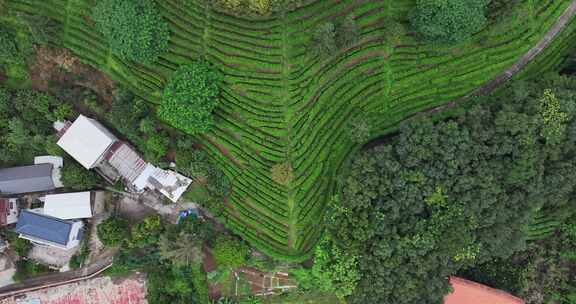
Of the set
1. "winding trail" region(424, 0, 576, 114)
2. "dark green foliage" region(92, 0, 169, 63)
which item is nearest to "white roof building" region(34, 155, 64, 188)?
"dark green foliage" region(92, 0, 169, 63)

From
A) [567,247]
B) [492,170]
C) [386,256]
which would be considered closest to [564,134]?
[492,170]

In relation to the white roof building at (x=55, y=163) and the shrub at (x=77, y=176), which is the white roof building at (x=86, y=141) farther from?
the white roof building at (x=55, y=163)

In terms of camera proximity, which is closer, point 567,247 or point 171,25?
point 171,25

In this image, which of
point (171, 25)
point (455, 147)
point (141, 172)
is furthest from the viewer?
point (141, 172)

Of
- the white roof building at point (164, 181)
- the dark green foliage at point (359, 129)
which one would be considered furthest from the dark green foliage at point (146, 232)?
the dark green foliage at point (359, 129)

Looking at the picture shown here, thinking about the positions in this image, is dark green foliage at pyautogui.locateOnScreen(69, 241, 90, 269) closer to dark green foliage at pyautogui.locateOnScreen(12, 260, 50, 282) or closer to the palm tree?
dark green foliage at pyautogui.locateOnScreen(12, 260, 50, 282)

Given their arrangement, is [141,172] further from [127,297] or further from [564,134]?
[564,134]
